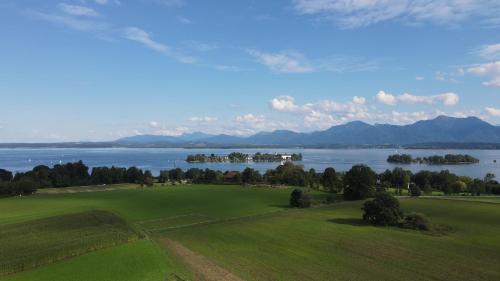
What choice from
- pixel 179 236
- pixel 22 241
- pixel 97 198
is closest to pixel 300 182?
pixel 97 198

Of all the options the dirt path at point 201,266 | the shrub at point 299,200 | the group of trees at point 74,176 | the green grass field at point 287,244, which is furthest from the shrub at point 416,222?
the group of trees at point 74,176

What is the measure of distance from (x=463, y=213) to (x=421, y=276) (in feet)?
101

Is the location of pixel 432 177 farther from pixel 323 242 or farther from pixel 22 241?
pixel 22 241

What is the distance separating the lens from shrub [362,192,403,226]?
4547 centimetres

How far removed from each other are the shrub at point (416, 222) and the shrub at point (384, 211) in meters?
1.32

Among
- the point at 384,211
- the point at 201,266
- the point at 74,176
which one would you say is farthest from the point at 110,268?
the point at 74,176

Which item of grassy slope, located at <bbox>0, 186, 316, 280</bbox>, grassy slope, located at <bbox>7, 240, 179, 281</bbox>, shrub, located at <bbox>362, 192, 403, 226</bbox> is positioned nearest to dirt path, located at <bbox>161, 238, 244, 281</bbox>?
grassy slope, located at <bbox>7, 240, 179, 281</bbox>

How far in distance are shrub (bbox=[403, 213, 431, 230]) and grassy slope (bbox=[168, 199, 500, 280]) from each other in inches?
92.2

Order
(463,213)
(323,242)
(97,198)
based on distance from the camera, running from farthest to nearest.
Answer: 1. (97,198)
2. (463,213)
3. (323,242)

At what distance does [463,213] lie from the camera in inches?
2057

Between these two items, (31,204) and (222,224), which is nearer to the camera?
(222,224)

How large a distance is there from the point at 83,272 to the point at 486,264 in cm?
2574

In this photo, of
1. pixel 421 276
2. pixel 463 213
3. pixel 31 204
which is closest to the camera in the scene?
pixel 421 276

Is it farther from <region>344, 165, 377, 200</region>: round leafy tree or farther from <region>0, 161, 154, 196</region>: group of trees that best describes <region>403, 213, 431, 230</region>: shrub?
<region>0, 161, 154, 196</region>: group of trees
